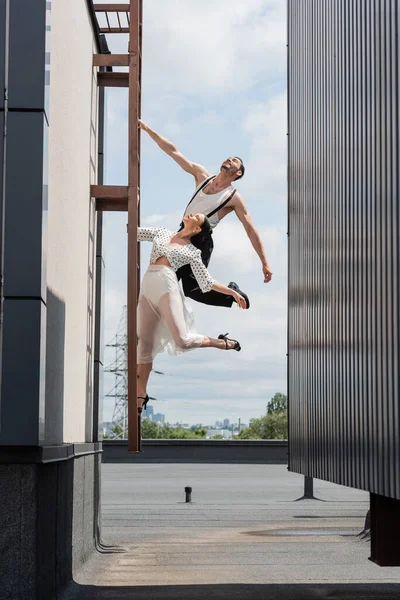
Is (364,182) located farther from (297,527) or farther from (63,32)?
(297,527)

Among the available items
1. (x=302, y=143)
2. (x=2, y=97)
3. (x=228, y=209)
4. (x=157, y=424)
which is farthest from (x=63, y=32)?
(x=157, y=424)

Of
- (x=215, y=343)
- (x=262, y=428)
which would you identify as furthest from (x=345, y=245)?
(x=262, y=428)

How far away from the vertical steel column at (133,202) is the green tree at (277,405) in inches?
4776

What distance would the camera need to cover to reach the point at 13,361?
1206cm

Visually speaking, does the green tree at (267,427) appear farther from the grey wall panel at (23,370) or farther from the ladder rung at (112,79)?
the grey wall panel at (23,370)

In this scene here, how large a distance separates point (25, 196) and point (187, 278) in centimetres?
568

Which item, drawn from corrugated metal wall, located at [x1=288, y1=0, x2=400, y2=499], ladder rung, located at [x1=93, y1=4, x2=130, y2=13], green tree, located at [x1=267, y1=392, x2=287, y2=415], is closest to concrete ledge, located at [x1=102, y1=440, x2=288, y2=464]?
corrugated metal wall, located at [x1=288, y1=0, x2=400, y2=499]

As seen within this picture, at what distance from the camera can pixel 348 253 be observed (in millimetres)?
14328

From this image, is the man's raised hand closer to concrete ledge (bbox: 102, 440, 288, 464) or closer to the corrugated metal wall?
the corrugated metal wall

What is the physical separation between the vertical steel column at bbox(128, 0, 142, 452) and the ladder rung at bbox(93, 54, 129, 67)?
0.99 meters

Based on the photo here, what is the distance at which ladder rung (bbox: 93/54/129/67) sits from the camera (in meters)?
19.2

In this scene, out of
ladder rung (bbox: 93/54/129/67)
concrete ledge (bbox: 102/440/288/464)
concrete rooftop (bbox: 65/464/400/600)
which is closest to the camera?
concrete rooftop (bbox: 65/464/400/600)

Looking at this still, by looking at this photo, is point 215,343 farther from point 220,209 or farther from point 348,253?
point 348,253

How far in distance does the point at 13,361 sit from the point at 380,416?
4142 millimetres
